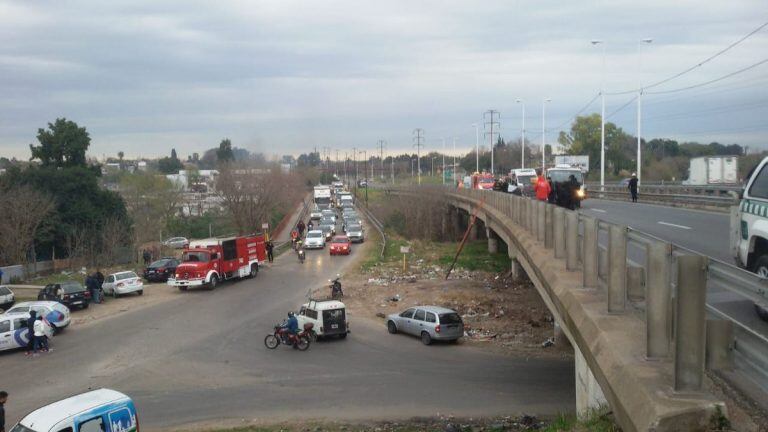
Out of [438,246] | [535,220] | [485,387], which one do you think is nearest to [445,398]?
[485,387]

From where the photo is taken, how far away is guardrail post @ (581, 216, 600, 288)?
344 inches

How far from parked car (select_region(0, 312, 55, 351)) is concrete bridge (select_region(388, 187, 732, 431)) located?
19663 mm

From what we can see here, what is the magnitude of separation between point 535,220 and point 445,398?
5.41 m

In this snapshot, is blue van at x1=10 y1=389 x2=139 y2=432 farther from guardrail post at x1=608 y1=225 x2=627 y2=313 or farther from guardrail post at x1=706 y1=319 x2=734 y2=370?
guardrail post at x1=706 y1=319 x2=734 y2=370

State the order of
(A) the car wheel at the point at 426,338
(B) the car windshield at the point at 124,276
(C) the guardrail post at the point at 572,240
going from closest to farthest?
(C) the guardrail post at the point at 572,240 → (A) the car wheel at the point at 426,338 → (B) the car windshield at the point at 124,276

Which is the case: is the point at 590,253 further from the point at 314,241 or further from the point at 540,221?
the point at 314,241

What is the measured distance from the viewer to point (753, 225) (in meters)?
9.10

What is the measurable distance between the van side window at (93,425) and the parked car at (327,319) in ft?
42.1

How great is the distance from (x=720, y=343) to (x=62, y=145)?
57.5m

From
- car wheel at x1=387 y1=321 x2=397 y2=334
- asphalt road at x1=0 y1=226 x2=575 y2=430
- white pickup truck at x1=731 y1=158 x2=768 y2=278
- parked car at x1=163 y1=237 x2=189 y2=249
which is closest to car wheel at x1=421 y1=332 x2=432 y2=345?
asphalt road at x1=0 y1=226 x2=575 y2=430

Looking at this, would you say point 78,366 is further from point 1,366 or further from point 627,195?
point 627,195

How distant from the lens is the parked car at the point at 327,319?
24188mm

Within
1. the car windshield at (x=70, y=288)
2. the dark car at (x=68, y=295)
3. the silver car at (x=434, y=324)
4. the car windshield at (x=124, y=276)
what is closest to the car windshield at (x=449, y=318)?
the silver car at (x=434, y=324)

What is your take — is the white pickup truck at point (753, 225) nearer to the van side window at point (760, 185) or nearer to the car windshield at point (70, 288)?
the van side window at point (760, 185)
